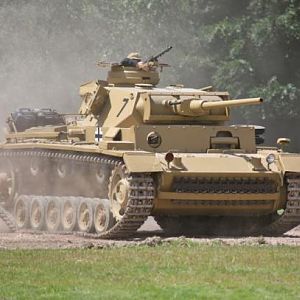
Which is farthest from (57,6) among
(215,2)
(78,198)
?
(78,198)

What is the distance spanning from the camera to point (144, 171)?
1844cm

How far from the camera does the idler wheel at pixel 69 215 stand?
20.9 m

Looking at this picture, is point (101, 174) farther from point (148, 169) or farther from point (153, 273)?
point (153, 273)

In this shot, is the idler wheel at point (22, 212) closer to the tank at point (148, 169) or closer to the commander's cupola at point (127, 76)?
the tank at point (148, 169)

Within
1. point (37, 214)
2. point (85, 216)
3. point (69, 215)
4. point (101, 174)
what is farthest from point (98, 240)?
point (37, 214)

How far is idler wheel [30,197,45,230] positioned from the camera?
2197 cm

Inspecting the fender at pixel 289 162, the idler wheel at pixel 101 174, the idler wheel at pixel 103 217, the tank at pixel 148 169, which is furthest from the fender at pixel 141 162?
the fender at pixel 289 162

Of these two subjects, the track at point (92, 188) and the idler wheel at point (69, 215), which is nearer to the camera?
the track at point (92, 188)

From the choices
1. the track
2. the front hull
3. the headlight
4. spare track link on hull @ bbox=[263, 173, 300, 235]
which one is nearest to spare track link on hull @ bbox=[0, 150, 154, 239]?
the track

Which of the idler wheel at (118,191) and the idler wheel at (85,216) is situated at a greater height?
the idler wheel at (118,191)

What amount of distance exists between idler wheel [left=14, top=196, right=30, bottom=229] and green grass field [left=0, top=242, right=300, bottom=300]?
22.5 feet

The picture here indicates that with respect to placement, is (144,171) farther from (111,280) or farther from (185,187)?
(111,280)

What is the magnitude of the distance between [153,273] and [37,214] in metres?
9.49

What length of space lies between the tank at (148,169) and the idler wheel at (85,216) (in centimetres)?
2
